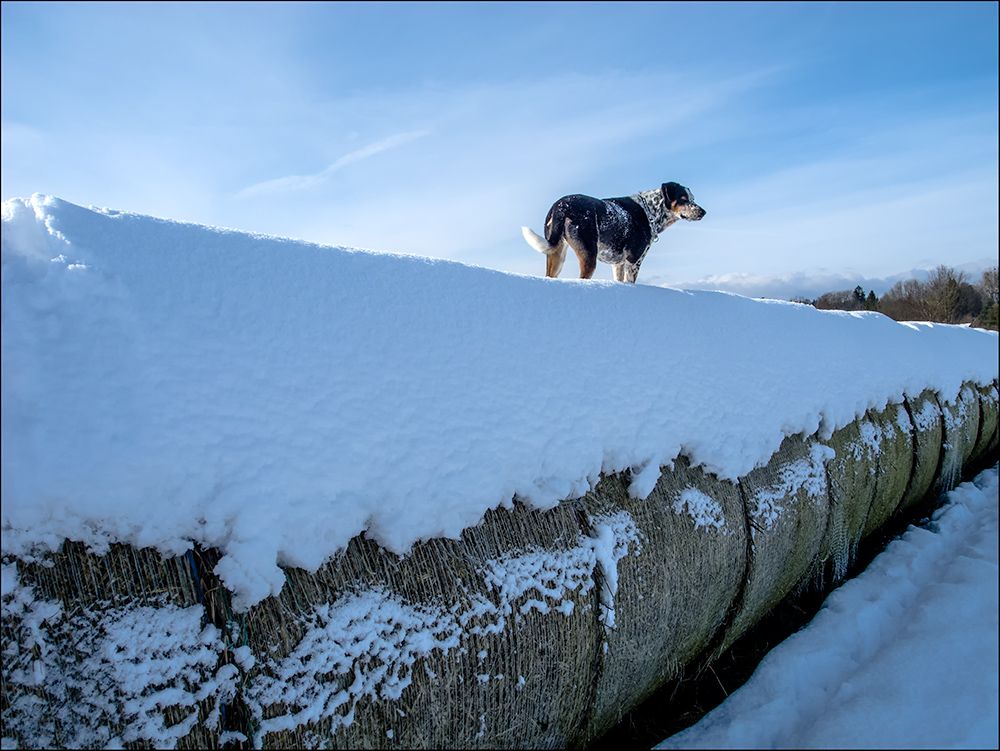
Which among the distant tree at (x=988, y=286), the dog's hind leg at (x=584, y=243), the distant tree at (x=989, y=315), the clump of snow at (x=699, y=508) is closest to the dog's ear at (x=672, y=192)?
the dog's hind leg at (x=584, y=243)

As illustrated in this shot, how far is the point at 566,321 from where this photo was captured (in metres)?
2.12

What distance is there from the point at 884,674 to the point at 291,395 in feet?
7.31

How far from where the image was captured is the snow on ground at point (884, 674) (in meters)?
1.51

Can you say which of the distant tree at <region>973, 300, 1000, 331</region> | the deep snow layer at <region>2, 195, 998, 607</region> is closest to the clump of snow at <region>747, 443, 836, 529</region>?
the deep snow layer at <region>2, 195, 998, 607</region>

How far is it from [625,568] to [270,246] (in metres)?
1.61

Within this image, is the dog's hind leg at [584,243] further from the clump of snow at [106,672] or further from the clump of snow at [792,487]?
the clump of snow at [106,672]

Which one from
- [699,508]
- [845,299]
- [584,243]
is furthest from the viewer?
[845,299]

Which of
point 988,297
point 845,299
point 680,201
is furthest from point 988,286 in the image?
point 680,201

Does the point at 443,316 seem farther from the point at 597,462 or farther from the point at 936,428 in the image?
the point at 936,428

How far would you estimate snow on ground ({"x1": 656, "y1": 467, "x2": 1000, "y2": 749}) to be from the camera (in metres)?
1.51

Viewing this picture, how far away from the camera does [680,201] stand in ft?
12.5

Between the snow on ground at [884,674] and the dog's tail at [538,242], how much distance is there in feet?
8.53

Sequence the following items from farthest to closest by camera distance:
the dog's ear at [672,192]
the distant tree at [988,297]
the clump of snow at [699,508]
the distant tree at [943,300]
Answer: the distant tree at [988,297], the distant tree at [943,300], the dog's ear at [672,192], the clump of snow at [699,508]

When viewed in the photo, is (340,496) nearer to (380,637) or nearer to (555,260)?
(380,637)
